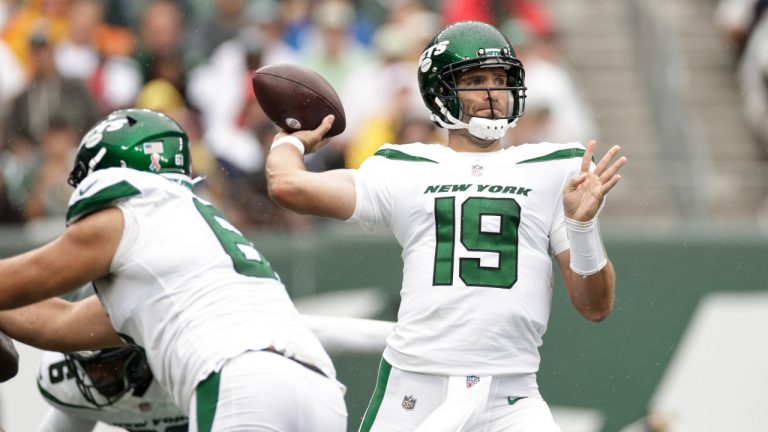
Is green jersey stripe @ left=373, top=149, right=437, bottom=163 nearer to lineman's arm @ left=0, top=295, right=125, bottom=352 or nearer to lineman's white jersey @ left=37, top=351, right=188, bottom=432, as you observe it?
lineman's arm @ left=0, top=295, right=125, bottom=352

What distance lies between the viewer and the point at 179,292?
474cm

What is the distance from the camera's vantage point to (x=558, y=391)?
8.77m

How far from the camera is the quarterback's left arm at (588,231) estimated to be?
473 cm

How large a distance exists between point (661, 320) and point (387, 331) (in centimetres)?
366

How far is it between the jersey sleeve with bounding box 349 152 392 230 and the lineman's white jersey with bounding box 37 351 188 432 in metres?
1.40

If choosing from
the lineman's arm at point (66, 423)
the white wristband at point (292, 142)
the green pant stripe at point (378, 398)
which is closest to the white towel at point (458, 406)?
the green pant stripe at point (378, 398)

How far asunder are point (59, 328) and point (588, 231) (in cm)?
205

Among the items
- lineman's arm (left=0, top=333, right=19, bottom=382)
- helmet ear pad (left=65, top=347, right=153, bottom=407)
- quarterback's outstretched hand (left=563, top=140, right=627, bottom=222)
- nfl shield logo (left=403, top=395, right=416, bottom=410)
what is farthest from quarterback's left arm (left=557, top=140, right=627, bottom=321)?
lineman's arm (left=0, top=333, right=19, bottom=382)

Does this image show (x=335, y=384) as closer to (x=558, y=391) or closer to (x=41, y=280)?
(x=41, y=280)

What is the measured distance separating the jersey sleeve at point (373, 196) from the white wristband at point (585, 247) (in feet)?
2.18

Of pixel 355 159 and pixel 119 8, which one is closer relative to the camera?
pixel 355 159

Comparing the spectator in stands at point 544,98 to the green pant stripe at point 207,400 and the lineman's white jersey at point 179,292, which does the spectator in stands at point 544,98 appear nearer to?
the lineman's white jersey at point 179,292

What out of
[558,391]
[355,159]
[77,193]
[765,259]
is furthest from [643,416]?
[77,193]

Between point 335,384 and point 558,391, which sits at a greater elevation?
point 335,384
